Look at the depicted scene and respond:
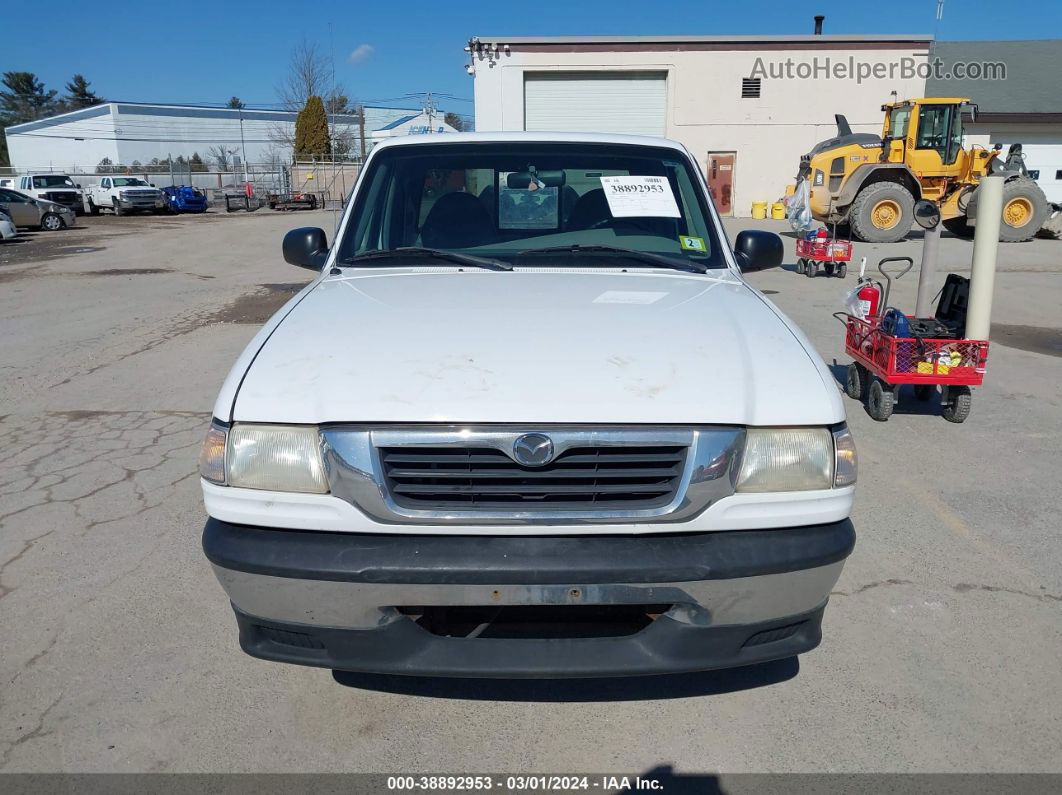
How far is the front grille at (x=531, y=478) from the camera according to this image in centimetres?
216

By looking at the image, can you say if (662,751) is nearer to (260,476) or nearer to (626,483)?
(626,483)

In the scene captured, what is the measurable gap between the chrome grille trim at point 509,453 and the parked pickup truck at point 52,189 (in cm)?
3536

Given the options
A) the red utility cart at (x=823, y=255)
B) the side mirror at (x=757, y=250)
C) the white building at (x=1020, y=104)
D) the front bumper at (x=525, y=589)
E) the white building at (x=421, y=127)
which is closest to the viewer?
the front bumper at (x=525, y=589)

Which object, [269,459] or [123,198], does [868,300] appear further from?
[123,198]

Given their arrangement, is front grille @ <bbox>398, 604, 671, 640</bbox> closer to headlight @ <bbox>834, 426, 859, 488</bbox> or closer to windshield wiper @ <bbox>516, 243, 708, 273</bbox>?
headlight @ <bbox>834, 426, 859, 488</bbox>

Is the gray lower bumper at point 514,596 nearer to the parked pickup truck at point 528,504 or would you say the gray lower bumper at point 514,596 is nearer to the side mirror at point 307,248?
the parked pickup truck at point 528,504

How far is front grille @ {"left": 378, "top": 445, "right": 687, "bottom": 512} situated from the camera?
2.16 meters

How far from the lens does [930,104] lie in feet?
59.5

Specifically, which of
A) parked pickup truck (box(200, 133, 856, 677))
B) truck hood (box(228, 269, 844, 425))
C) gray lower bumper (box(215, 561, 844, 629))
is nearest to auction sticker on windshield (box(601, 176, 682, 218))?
truck hood (box(228, 269, 844, 425))

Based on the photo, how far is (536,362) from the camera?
2.34 metres

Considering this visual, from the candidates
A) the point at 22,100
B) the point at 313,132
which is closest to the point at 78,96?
the point at 22,100

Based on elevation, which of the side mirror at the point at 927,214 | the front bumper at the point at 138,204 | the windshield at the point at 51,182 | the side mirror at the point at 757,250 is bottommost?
the side mirror at the point at 757,250

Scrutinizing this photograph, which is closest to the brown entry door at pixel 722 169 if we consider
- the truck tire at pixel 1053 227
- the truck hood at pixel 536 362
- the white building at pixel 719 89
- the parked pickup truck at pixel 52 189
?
the white building at pixel 719 89

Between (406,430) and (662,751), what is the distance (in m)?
1.28
